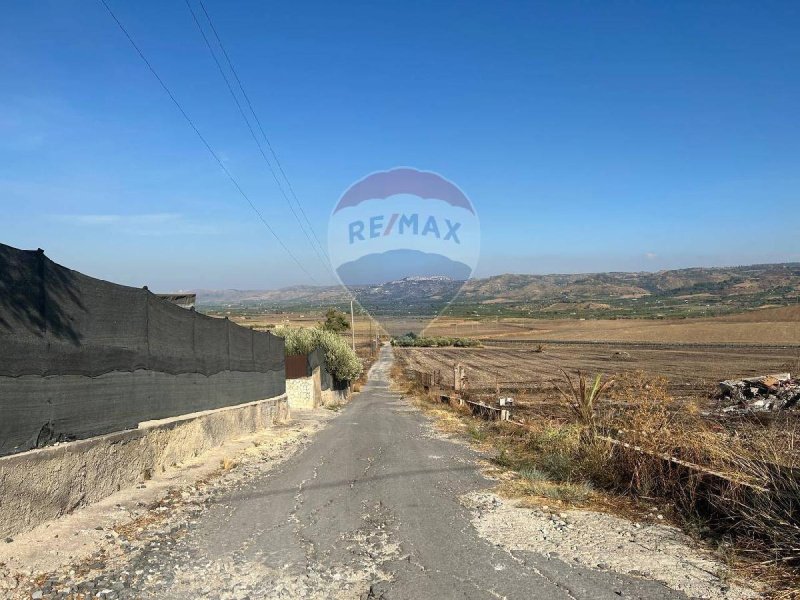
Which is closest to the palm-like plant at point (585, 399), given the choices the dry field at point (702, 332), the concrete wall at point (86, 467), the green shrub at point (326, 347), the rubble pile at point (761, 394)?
the concrete wall at point (86, 467)

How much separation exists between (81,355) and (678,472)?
22.8 feet

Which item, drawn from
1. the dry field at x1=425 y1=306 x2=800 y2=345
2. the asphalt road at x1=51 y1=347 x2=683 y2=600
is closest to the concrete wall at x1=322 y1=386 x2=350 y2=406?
the asphalt road at x1=51 y1=347 x2=683 y2=600

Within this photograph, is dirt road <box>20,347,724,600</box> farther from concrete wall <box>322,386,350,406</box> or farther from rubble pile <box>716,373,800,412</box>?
concrete wall <box>322,386,350,406</box>

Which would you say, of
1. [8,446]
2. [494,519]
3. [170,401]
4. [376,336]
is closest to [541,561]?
[494,519]

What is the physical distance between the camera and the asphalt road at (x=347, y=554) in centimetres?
483

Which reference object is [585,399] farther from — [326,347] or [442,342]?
[442,342]

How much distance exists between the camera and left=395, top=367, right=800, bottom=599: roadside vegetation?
5.49 metres

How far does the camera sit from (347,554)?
5699 mm

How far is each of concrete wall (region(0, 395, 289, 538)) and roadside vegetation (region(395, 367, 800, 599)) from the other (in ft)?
16.1

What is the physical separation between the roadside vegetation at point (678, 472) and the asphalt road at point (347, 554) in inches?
43.9

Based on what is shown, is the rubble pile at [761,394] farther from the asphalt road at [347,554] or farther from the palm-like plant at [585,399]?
the asphalt road at [347,554]

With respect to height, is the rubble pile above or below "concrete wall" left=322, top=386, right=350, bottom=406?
above

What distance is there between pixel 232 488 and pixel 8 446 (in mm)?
3520

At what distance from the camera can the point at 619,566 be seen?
5402 mm
